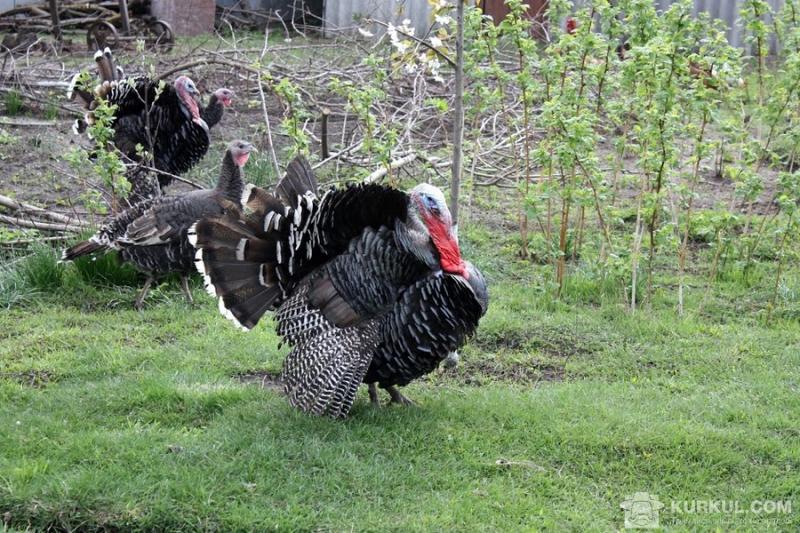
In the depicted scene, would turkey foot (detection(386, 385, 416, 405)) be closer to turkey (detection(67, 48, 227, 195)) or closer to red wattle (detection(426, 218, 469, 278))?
red wattle (detection(426, 218, 469, 278))

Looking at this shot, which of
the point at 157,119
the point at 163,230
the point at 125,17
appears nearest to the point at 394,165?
the point at 157,119

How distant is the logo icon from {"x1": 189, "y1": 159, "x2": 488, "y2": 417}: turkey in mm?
1202

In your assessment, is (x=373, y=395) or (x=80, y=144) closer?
(x=373, y=395)

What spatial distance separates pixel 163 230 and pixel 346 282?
88.2 inches

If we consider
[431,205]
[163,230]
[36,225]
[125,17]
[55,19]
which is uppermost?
[125,17]

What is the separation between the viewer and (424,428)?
519 centimetres

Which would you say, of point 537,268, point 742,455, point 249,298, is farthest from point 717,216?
point 249,298

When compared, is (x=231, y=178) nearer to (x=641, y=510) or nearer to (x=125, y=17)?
(x=641, y=510)

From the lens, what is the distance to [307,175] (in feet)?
19.0

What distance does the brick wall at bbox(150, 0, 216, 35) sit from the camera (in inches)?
563

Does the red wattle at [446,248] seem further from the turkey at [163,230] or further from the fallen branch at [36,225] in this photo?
the fallen branch at [36,225]

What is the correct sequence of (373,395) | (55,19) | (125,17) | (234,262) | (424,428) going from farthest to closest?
(55,19) → (125,17) → (373,395) → (234,262) → (424,428)

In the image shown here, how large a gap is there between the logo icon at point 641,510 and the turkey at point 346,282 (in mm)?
1202

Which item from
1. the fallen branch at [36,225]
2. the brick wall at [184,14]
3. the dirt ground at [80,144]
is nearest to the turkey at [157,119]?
the dirt ground at [80,144]
